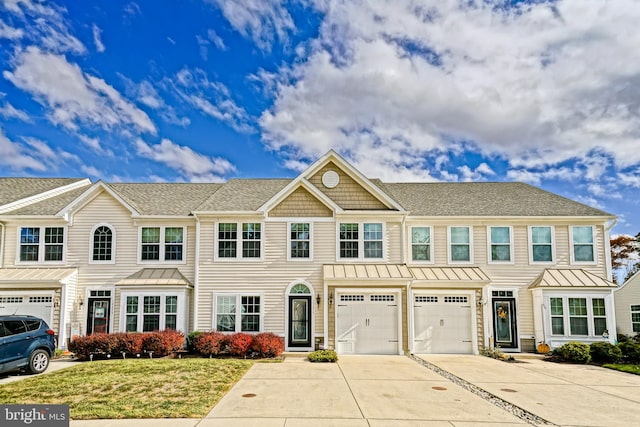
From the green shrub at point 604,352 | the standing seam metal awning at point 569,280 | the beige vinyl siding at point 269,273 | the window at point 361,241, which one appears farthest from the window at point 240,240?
the green shrub at point 604,352

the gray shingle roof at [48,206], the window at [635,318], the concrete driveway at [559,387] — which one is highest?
the gray shingle roof at [48,206]

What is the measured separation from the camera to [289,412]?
9766mm

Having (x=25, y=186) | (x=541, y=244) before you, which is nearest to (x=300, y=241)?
(x=541, y=244)

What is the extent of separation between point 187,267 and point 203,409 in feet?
38.1

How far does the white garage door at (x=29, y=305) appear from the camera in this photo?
19.6m

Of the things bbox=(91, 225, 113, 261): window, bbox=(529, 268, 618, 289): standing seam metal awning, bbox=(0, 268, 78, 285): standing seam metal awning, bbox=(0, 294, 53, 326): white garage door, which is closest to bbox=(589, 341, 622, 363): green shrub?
bbox=(529, 268, 618, 289): standing seam metal awning

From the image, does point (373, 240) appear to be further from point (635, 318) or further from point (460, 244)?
point (635, 318)

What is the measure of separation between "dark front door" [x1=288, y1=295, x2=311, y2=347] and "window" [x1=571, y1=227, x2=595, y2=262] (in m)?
12.1

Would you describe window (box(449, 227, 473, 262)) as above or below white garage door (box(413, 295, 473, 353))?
above

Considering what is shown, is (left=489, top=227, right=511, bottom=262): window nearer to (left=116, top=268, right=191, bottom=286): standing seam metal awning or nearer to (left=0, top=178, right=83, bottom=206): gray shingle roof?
(left=116, top=268, right=191, bottom=286): standing seam metal awning

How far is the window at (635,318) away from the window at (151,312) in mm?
22130

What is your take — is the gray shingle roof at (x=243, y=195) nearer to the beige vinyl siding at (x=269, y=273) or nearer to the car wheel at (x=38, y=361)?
the beige vinyl siding at (x=269, y=273)

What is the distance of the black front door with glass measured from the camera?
20688mm

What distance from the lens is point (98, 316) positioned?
66.5 ft
